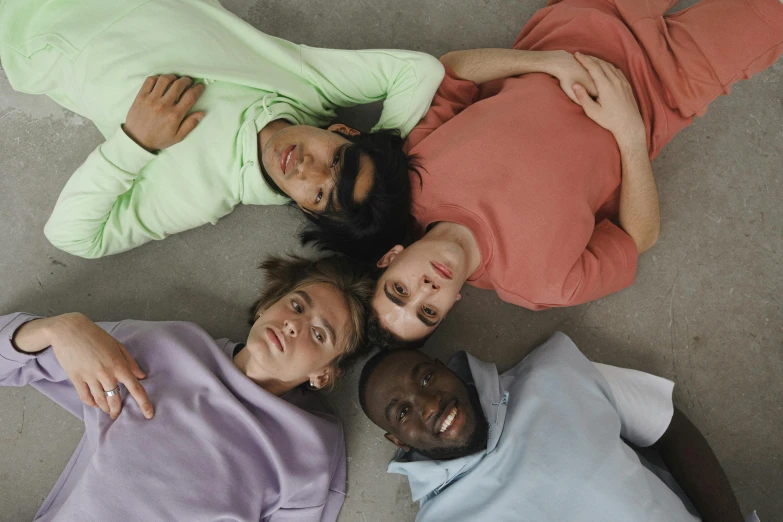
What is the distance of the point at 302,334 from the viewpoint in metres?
1.47

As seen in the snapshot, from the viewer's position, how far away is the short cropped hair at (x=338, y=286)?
1.58m

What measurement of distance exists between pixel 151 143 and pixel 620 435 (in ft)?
5.91

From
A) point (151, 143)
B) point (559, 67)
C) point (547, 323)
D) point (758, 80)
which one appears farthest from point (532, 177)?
point (151, 143)

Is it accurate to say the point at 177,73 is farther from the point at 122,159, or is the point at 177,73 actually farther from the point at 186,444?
the point at 186,444

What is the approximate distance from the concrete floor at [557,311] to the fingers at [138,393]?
38 centimetres

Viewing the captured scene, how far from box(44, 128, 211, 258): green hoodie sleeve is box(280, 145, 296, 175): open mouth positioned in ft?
1.28

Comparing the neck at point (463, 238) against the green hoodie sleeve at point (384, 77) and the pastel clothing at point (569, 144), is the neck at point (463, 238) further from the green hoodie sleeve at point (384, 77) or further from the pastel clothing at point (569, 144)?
the green hoodie sleeve at point (384, 77)

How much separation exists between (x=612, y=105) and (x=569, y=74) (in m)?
0.17

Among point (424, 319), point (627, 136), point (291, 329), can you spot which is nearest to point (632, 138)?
point (627, 136)

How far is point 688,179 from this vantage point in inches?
72.2

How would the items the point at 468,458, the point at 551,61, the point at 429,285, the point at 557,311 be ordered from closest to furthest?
the point at 429,285 → the point at 468,458 → the point at 551,61 → the point at 557,311

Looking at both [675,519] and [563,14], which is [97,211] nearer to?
[563,14]

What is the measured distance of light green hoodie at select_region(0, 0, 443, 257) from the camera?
156cm

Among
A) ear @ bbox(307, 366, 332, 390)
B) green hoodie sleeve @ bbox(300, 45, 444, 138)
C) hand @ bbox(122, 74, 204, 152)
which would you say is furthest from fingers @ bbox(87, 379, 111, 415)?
green hoodie sleeve @ bbox(300, 45, 444, 138)
